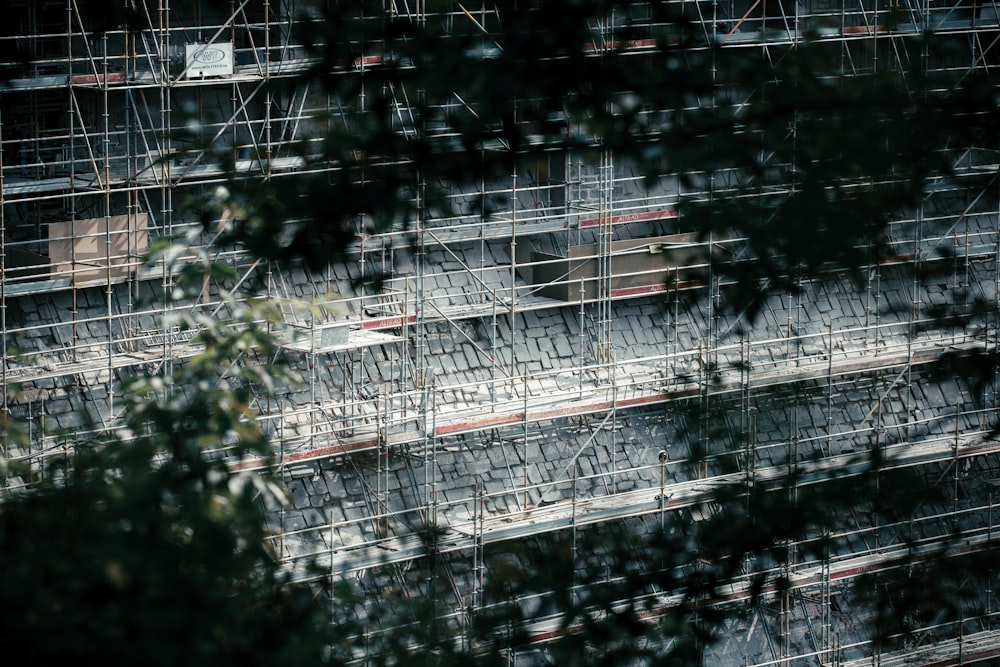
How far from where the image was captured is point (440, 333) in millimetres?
12680

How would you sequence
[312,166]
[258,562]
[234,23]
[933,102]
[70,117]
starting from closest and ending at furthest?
[258,562] < [312,166] < [933,102] < [70,117] < [234,23]

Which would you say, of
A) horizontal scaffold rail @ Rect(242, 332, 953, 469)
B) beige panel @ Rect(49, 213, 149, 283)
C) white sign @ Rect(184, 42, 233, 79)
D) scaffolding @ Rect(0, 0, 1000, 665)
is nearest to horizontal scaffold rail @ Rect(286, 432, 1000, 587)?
scaffolding @ Rect(0, 0, 1000, 665)

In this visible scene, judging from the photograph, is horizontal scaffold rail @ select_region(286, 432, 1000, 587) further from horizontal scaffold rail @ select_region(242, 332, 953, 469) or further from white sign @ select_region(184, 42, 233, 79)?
white sign @ select_region(184, 42, 233, 79)

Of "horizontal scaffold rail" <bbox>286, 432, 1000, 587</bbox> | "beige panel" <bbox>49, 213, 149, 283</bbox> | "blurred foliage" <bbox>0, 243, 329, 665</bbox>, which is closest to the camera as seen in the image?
"blurred foliage" <bbox>0, 243, 329, 665</bbox>

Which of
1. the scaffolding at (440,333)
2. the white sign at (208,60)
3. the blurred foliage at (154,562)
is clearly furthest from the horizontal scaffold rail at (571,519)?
the blurred foliage at (154,562)

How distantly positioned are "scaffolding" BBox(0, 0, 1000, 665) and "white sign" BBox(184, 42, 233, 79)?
2 centimetres

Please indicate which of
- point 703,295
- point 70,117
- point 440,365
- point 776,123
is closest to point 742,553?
point 703,295

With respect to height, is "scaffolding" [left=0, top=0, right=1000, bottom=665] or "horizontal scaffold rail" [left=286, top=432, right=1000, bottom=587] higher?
"scaffolding" [left=0, top=0, right=1000, bottom=665]

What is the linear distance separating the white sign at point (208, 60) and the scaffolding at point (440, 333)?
2 centimetres

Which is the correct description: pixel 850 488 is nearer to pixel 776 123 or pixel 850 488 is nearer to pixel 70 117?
pixel 776 123

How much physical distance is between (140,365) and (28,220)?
132cm

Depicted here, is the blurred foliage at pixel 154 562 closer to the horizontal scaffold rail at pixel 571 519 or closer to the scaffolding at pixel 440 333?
the scaffolding at pixel 440 333

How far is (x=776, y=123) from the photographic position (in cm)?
331

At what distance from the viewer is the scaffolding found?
10766mm
